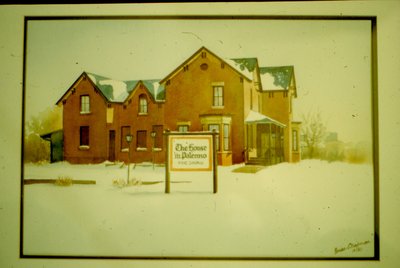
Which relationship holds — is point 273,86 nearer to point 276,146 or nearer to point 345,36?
point 276,146

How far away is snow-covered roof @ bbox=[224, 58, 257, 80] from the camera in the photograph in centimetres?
201

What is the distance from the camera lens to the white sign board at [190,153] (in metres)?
1.98

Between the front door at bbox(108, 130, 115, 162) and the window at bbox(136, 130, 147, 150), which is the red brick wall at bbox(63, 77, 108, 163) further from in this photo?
the window at bbox(136, 130, 147, 150)

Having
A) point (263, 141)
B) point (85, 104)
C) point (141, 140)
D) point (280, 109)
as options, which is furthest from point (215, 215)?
point (85, 104)

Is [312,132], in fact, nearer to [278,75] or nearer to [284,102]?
[284,102]

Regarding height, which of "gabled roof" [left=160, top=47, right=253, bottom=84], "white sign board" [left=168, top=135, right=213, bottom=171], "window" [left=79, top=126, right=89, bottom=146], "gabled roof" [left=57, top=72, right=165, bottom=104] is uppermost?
"gabled roof" [left=160, top=47, right=253, bottom=84]

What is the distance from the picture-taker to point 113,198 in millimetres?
1973

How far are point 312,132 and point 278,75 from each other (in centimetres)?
39

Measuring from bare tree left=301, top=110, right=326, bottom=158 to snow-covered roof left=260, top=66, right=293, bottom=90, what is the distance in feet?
0.73

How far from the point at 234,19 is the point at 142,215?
49.6 inches

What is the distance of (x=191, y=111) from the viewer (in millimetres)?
2066

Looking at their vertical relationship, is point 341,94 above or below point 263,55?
below

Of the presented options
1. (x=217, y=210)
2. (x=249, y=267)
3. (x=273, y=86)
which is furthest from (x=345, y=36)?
(x=249, y=267)
